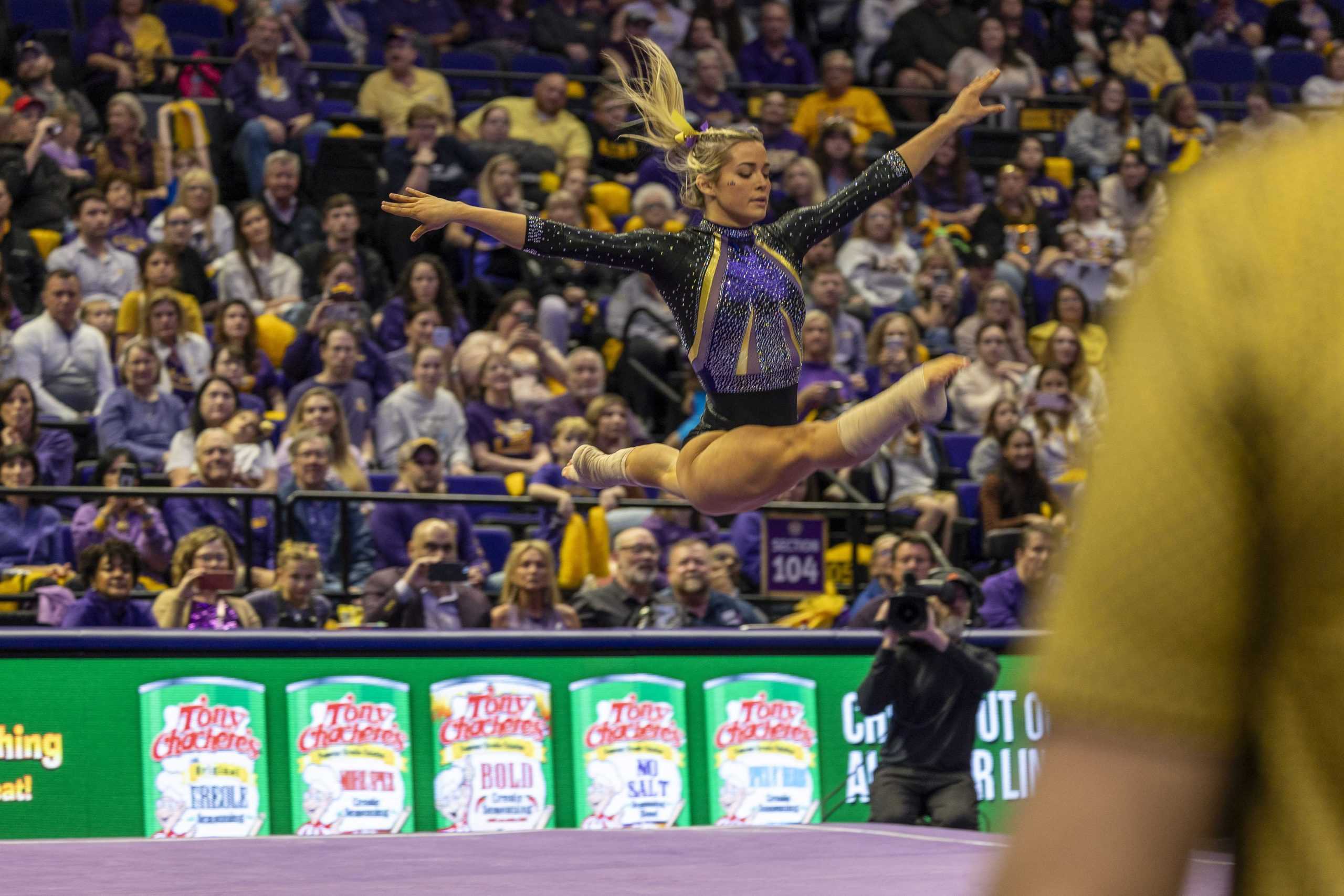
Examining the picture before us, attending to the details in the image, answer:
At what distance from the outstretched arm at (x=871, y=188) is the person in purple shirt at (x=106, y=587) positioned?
3521 mm

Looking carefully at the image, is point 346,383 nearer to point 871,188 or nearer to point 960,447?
point 960,447

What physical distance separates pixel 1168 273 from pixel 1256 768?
29 centimetres

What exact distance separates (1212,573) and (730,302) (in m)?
4.66

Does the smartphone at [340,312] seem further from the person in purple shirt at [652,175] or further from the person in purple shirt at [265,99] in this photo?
the person in purple shirt at [652,175]

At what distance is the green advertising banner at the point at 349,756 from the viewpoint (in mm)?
7285

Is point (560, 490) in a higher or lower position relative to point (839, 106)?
lower

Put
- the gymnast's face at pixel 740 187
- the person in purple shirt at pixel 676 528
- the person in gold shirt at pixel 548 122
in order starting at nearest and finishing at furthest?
the gymnast's face at pixel 740 187 < the person in purple shirt at pixel 676 528 < the person in gold shirt at pixel 548 122

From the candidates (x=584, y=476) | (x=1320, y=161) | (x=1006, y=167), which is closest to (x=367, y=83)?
(x=1006, y=167)

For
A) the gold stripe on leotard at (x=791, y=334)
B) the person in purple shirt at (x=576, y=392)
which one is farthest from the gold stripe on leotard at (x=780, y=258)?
the person in purple shirt at (x=576, y=392)

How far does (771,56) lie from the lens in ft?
49.3

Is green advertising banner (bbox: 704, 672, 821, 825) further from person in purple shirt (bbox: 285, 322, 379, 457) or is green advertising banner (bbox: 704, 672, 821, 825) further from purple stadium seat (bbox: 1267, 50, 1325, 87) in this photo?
purple stadium seat (bbox: 1267, 50, 1325, 87)

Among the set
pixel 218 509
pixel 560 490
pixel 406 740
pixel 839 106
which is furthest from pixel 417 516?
pixel 839 106

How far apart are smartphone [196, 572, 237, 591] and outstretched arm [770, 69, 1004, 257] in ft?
10.6

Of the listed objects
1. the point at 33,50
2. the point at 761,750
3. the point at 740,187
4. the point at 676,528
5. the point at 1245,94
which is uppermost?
the point at 1245,94
